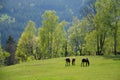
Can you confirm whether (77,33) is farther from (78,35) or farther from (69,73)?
(69,73)

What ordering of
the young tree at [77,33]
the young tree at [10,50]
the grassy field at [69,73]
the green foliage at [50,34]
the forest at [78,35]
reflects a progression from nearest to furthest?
the grassy field at [69,73]
the forest at [78,35]
the green foliage at [50,34]
the young tree at [77,33]
the young tree at [10,50]

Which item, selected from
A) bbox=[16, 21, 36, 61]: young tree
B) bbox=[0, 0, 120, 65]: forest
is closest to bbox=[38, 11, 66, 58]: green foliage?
bbox=[0, 0, 120, 65]: forest

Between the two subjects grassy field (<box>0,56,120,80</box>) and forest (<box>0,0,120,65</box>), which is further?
forest (<box>0,0,120,65</box>)

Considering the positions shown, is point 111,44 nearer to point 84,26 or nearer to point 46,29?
point 84,26

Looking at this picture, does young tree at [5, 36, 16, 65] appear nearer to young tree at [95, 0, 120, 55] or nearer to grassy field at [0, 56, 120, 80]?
young tree at [95, 0, 120, 55]

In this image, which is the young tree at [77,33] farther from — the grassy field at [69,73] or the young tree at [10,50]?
the grassy field at [69,73]

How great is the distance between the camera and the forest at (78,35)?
6775cm

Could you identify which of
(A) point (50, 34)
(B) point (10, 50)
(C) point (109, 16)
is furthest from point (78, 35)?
(B) point (10, 50)

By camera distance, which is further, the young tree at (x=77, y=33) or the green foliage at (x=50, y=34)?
the young tree at (x=77, y=33)

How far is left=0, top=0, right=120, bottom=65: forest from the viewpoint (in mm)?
67750

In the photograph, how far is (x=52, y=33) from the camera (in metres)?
85.9

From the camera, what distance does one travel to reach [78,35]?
91750mm

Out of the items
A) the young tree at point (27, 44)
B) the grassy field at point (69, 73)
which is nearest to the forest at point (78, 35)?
the young tree at point (27, 44)

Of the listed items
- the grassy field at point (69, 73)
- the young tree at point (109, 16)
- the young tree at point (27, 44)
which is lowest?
the grassy field at point (69, 73)
